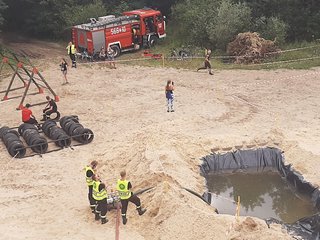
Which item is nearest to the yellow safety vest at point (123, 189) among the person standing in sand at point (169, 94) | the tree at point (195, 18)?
the person standing in sand at point (169, 94)

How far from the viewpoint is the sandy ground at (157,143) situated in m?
12.8

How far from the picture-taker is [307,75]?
2509 centimetres

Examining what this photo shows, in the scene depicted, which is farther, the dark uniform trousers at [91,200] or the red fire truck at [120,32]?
the red fire truck at [120,32]

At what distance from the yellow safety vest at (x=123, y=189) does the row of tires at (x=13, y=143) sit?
234 inches

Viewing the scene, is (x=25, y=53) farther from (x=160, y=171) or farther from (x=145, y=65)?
(x=160, y=171)

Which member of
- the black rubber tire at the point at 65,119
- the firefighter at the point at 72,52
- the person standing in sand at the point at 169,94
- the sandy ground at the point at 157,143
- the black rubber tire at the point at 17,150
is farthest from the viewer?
the firefighter at the point at 72,52

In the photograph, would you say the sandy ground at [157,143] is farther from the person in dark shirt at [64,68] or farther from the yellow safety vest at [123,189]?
the yellow safety vest at [123,189]

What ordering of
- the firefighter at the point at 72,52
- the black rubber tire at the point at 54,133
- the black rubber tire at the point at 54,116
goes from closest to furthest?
1. the black rubber tire at the point at 54,133
2. the black rubber tire at the point at 54,116
3. the firefighter at the point at 72,52

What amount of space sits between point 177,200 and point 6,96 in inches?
536

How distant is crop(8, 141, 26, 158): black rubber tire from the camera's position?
17328mm

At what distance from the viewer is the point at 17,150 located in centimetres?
1736

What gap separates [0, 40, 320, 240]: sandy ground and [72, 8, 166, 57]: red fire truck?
228 cm

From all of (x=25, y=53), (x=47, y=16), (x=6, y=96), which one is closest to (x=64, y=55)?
(x=25, y=53)

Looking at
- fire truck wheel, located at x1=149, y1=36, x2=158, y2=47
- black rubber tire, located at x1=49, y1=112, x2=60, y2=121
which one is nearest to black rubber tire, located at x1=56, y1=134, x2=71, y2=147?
black rubber tire, located at x1=49, y1=112, x2=60, y2=121
